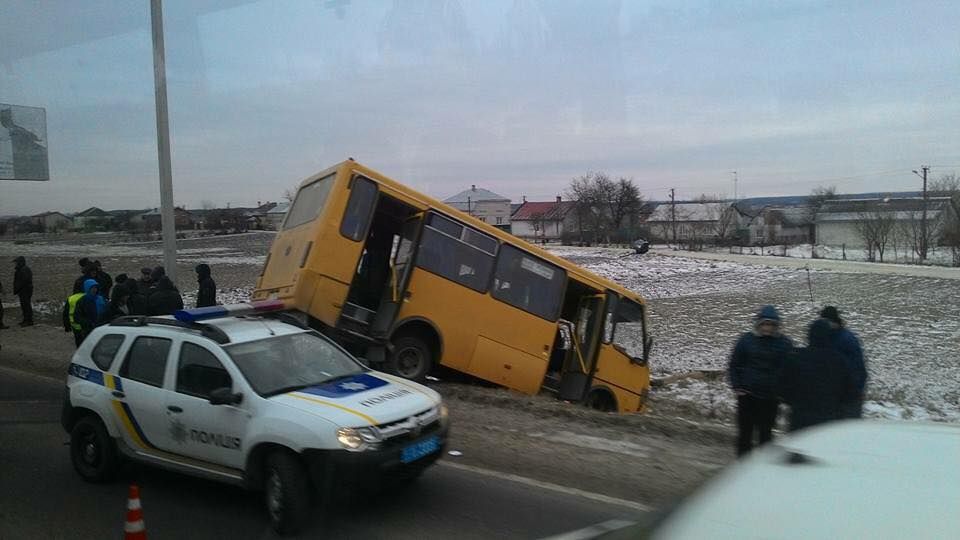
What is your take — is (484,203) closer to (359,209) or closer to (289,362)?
(359,209)

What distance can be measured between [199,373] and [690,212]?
9715 cm

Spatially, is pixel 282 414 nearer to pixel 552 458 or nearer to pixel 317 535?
pixel 317 535

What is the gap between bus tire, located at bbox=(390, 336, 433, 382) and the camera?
11.8 meters

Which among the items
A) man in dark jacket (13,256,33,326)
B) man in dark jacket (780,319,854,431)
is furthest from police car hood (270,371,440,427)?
man in dark jacket (13,256,33,326)

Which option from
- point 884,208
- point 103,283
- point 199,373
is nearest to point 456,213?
point 199,373

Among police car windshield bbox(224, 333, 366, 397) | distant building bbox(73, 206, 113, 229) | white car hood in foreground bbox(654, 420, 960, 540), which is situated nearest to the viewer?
white car hood in foreground bbox(654, 420, 960, 540)

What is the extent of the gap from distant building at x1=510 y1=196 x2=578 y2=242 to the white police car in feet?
270

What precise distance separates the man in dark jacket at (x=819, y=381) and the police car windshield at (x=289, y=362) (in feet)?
13.3

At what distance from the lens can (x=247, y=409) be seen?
565 cm

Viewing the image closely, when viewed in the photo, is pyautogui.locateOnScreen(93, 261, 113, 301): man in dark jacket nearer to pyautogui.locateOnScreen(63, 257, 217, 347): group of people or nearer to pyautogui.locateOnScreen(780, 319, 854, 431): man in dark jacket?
pyautogui.locateOnScreen(63, 257, 217, 347): group of people

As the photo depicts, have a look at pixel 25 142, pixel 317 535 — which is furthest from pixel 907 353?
pixel 25 142

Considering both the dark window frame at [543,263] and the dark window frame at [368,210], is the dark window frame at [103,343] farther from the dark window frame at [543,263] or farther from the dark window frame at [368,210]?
the dark window frame at [543,263]

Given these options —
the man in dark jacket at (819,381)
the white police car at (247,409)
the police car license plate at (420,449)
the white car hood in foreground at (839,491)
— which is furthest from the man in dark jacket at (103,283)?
the white car hood in foreground at (839,491)

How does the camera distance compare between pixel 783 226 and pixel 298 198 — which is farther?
pixel 783 226
